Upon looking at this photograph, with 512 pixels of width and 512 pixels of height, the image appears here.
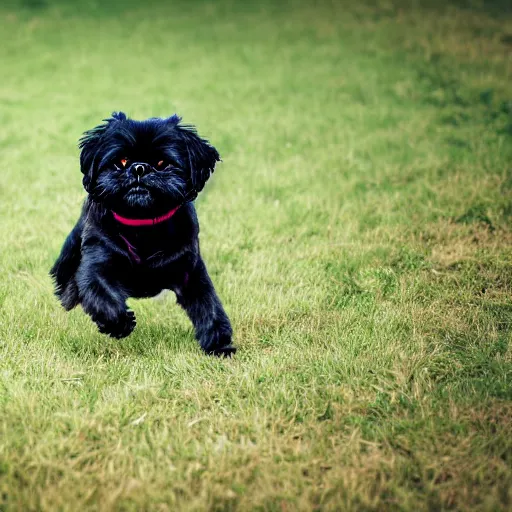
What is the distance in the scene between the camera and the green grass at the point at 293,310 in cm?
281

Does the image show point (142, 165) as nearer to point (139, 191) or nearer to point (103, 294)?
point (139, 191)

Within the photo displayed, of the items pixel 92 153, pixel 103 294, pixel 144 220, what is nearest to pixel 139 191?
pixel 144 220

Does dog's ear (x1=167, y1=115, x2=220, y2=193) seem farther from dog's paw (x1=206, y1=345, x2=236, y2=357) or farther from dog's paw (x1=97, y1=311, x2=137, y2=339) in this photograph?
dog's paw (x1=206, y1=345, x2=236, y2=357)

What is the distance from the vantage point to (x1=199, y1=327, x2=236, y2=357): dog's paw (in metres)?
3.81

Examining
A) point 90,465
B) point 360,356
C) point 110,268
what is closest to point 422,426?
point 360,356

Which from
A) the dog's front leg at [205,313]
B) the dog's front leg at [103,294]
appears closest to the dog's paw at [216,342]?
the dog's front leg at [205,313]

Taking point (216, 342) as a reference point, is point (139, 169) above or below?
above

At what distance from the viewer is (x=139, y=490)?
106 inches

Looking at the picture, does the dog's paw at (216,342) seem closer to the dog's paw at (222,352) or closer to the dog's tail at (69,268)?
the dog's paw at (222,352)

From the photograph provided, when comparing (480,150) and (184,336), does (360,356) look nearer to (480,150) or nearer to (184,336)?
(184,336)

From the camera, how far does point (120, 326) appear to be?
12.0ft

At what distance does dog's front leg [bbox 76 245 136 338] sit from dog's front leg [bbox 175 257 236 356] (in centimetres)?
37

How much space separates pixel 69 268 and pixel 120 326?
0.89 metres

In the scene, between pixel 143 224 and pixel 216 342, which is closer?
pixel 143 224
